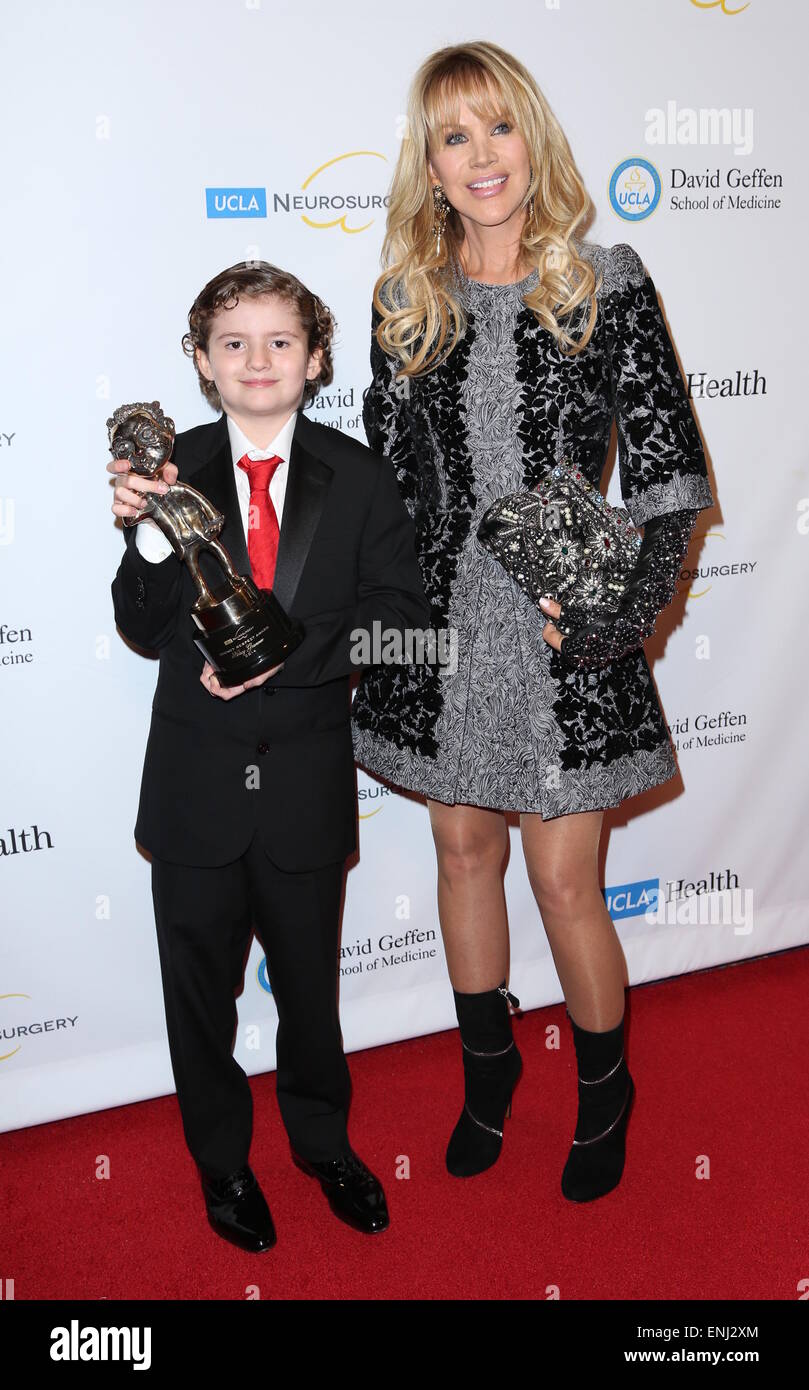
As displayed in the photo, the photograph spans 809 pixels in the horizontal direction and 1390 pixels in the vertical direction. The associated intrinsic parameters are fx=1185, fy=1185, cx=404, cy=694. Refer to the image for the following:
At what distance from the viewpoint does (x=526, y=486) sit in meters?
2.12

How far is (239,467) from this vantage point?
6.84 ft

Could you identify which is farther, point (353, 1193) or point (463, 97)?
point (353, 1193)

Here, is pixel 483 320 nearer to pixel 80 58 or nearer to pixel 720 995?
pixel 80 58

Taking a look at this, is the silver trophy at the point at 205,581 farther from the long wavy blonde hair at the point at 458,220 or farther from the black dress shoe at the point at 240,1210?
the black dress shoe at the point at 240,1210

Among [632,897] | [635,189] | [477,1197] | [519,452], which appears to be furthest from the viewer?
[632,897]

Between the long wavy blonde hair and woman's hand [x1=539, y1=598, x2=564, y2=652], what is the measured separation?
446 millimetres

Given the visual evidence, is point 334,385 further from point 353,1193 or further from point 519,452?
point 353,1193

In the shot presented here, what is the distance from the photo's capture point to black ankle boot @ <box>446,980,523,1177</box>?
7.81 feet

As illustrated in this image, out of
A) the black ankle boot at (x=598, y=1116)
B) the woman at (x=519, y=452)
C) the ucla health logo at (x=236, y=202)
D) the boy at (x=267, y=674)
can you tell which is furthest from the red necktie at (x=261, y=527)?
the black ankle boot at (x=598, y=1116)

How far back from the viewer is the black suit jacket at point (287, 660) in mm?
2045

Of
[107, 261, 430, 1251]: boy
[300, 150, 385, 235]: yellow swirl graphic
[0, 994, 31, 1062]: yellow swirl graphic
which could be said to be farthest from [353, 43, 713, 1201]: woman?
[0, 994, 31, 1062]: yellow swirl graphic

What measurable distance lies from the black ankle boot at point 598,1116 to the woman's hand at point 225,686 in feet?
3.14

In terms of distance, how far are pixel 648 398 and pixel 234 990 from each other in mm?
1324

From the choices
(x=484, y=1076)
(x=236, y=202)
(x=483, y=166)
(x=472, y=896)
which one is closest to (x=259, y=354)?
(x=483, y=166)
